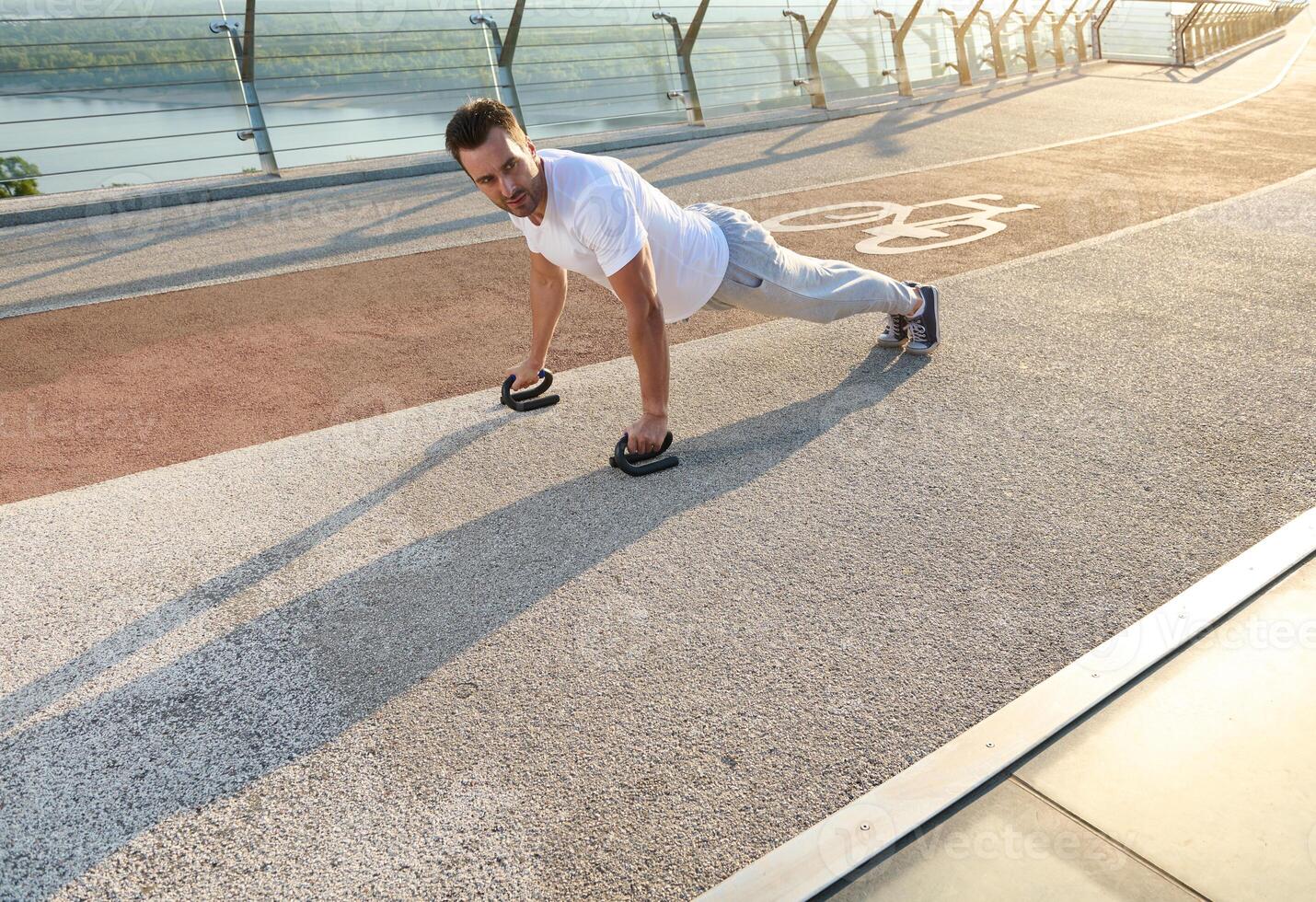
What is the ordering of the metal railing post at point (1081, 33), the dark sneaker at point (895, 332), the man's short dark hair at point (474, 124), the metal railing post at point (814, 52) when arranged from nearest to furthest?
the man's short dark hair at point (474, 124), the dark sneaker at point (895, 332), the metal railing post at point (814, 52), the metal railing post at point (1081, 33)

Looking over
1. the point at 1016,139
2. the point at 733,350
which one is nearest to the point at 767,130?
the point at 1016,139

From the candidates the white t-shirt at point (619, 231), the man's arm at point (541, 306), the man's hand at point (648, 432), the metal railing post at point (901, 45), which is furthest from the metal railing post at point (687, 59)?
the man's hand at point (648, 432)

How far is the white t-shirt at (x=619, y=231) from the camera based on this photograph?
10.9 ft

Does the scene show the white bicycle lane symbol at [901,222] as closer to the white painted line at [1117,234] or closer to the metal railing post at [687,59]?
the white painted line at [1117,234]

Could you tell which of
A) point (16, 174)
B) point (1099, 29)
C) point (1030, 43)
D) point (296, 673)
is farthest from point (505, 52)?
point (1099, 29)

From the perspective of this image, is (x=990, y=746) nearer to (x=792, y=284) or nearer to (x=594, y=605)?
(x=594, y=605)

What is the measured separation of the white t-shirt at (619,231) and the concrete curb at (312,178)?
684 cm

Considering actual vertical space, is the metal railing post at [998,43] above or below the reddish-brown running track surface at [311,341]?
above

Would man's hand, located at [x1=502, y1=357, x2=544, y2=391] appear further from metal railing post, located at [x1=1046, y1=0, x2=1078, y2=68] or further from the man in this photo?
metal railing post, located at [x1=1046, y1=0, x2=1078, y2=68]

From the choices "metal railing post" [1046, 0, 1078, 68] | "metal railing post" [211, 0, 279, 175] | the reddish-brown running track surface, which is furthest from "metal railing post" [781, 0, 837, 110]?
"metal railing post" [1046, 0, 1078, 68]

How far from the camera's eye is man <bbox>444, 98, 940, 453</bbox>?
3320 millimetres

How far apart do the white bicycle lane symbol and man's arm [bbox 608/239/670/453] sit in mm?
3645

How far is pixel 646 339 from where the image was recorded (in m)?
3.47

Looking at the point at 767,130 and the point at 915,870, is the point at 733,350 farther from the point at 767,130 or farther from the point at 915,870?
the point at 767,130
